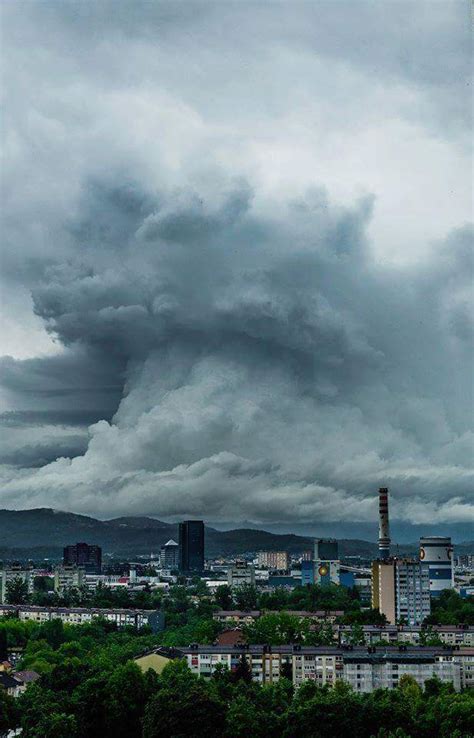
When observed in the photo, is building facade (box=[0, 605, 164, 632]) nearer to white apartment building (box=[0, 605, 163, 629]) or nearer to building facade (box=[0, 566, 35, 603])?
white apartment building (box=[0, 605, 163, 629])

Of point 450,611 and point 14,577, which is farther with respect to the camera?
point 14,577

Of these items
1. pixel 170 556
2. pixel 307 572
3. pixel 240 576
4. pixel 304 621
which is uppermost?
pixel 170 556

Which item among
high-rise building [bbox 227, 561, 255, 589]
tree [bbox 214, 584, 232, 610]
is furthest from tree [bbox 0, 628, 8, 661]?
high-rise building [bbox 227, 561, 255, 589]

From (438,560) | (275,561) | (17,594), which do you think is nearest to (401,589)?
(438,560)

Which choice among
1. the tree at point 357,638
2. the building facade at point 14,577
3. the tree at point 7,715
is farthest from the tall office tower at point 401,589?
the tree at point 7,715

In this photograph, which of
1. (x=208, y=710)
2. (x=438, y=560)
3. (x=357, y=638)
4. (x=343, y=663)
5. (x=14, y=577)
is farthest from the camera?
(x=14, y=577)

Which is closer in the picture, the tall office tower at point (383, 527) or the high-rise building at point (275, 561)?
the tall office tower at point (383, 527)

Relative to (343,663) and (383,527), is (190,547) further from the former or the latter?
(343,663)

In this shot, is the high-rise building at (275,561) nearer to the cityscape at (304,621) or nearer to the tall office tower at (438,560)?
the cityscape at (304,621)
